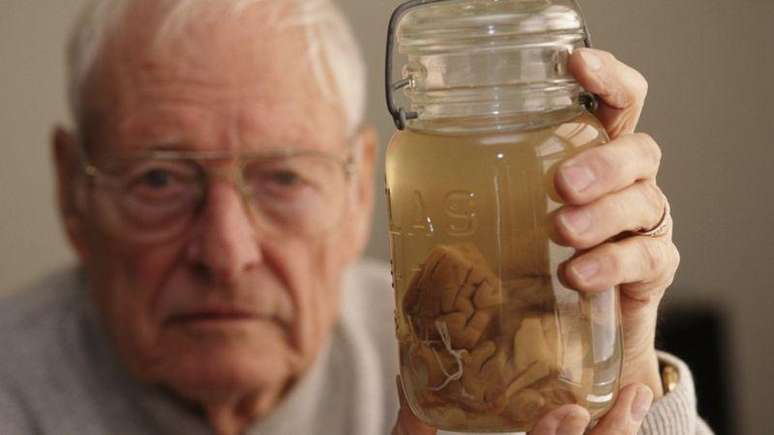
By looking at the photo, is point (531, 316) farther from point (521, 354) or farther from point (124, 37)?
point (124, 37)

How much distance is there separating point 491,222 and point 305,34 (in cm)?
91

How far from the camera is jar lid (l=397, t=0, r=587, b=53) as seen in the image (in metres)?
0.73

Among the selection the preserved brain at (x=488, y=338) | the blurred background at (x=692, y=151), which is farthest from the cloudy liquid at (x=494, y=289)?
the blurred background at (x=692, y=151)

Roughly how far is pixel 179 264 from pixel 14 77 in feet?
2.56

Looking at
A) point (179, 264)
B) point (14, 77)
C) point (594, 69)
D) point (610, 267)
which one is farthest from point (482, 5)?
point (14, 77)

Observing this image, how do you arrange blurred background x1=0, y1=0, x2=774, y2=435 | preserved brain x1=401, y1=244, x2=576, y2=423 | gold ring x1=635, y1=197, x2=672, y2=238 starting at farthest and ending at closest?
blurred background x1=0, y1=0, x2=774, y2=435 < gold ring x1=635, y1=197, x2=672, y2=238 < preserved brain x1=401, y1=244, x2=576, y2=423

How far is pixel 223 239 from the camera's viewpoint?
148 centimetres

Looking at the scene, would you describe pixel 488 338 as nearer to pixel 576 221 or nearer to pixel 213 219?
pixel 576 221

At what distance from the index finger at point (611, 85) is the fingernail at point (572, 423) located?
0.23 metres

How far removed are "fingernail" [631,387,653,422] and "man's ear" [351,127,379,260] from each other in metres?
0.85

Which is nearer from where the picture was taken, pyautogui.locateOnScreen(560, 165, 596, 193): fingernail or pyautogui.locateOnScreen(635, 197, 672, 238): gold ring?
pyautogui.locateOnScreen(560, 165, 596, 193): fingernail

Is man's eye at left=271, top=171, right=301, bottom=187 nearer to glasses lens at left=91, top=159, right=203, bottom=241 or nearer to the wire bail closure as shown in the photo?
glasses lens at left=91, top=159, right=203, bottom=241

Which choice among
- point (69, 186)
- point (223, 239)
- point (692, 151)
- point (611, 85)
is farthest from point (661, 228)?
point (692, 151)

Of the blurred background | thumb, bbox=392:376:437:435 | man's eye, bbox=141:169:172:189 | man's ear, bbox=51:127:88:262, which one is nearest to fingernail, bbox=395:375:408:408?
thumb, bbox=392:376:437:435
